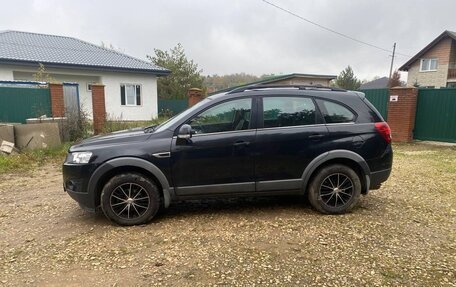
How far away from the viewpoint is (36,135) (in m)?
9.53

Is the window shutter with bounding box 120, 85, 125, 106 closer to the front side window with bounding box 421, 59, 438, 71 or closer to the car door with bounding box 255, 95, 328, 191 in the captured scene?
the car door with bounding box 255, 95, 328, 191

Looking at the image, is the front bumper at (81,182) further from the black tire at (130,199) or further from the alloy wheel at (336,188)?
the alloy wheel at (336,188)

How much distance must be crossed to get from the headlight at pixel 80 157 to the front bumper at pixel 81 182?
0.18 ft

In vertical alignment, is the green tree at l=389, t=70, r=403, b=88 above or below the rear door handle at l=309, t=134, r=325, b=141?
above

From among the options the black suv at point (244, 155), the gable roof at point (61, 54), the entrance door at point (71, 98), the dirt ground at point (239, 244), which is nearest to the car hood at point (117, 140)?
the black suv at point (244, 155)

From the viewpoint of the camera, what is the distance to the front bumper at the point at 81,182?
420cm

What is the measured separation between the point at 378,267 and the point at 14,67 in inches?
758

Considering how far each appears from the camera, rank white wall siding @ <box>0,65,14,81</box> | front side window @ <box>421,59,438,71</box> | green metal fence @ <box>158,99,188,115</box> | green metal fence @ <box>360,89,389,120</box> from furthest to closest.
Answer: front side window @ <box>421,59,438,71</box> < green metal fence @ <box>158,99,188,115</box> < white wall siding @ <box>0,65,14,81</box> < green metal fence @ <box>360,89,389,120</box>

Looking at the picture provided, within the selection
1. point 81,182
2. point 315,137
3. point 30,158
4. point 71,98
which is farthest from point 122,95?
point 315,137

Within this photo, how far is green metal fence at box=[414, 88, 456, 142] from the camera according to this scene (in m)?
10.9

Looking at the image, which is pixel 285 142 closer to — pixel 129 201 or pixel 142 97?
pixel 129 201

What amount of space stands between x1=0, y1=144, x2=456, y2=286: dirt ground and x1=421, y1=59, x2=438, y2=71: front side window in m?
35.0

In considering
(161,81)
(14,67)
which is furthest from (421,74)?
(14,67)

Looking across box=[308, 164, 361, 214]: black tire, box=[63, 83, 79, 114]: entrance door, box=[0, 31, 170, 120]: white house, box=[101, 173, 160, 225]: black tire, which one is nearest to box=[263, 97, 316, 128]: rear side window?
box=[308, 164, 361, 214]: black tire
